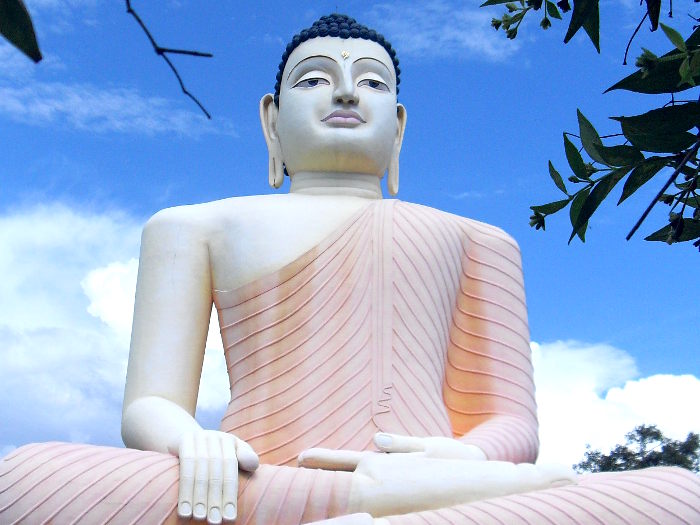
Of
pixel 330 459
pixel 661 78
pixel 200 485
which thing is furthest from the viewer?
pixel 330 459

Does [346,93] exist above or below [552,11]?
above

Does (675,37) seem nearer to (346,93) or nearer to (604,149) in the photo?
(604,149)

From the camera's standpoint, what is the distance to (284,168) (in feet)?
17.1

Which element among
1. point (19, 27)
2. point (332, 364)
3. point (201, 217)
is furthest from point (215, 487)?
point (19, 27)

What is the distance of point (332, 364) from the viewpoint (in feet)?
13.9

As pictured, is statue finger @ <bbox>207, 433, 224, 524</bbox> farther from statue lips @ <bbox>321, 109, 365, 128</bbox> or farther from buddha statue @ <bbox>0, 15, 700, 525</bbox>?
statue lips @ <bbox>321, 109, 365, 128</bbox>

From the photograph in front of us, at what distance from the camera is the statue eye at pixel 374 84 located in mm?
4941

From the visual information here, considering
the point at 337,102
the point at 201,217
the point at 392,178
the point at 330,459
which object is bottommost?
the point at 330,459

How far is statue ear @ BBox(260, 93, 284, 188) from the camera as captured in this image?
17.0ft

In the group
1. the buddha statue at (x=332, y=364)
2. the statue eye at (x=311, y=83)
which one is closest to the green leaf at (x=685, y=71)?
the buddha statue at (x=332, y=364)

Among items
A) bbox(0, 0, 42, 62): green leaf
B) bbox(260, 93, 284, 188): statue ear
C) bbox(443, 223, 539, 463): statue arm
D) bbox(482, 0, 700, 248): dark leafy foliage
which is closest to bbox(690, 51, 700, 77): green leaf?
Result: bbox(482, 0, 700, 248): dark leafy foliage

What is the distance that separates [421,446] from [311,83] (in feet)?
Answer: 6.46

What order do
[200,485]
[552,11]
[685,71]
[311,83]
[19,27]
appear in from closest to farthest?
[19,27], [685,71], [552,11], [200,485], [311,83]

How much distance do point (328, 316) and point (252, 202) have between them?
27.5 inches
